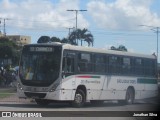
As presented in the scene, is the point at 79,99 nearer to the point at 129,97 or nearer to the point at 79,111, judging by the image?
the point at 79,111

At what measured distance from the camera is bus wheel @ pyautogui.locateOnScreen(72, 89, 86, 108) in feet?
74.1

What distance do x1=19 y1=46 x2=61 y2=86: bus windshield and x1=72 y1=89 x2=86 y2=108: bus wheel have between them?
5.42ft

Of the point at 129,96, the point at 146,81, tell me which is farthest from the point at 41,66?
the point at 146,81

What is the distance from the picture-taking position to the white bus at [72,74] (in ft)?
71.3

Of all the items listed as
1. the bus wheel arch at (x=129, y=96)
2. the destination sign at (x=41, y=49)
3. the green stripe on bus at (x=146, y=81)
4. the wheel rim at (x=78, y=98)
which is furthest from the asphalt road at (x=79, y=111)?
the green stripe on bus at (x=146, y=81)

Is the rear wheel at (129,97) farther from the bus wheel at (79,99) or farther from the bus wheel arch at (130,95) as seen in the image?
the bus wheel at (79,99)

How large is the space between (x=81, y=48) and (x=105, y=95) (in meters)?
3.23

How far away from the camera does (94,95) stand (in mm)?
24016

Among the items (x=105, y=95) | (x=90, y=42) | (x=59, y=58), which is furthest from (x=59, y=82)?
(x=90, y=42)

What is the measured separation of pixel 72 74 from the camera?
22.3 m

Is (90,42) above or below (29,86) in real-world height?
above

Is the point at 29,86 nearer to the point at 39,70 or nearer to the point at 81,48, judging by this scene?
the point at 39,70

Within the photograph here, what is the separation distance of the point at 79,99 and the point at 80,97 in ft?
0.45

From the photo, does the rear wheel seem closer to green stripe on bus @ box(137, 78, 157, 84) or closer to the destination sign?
green stripe on bus @ box(137, 78, 157, 84)
